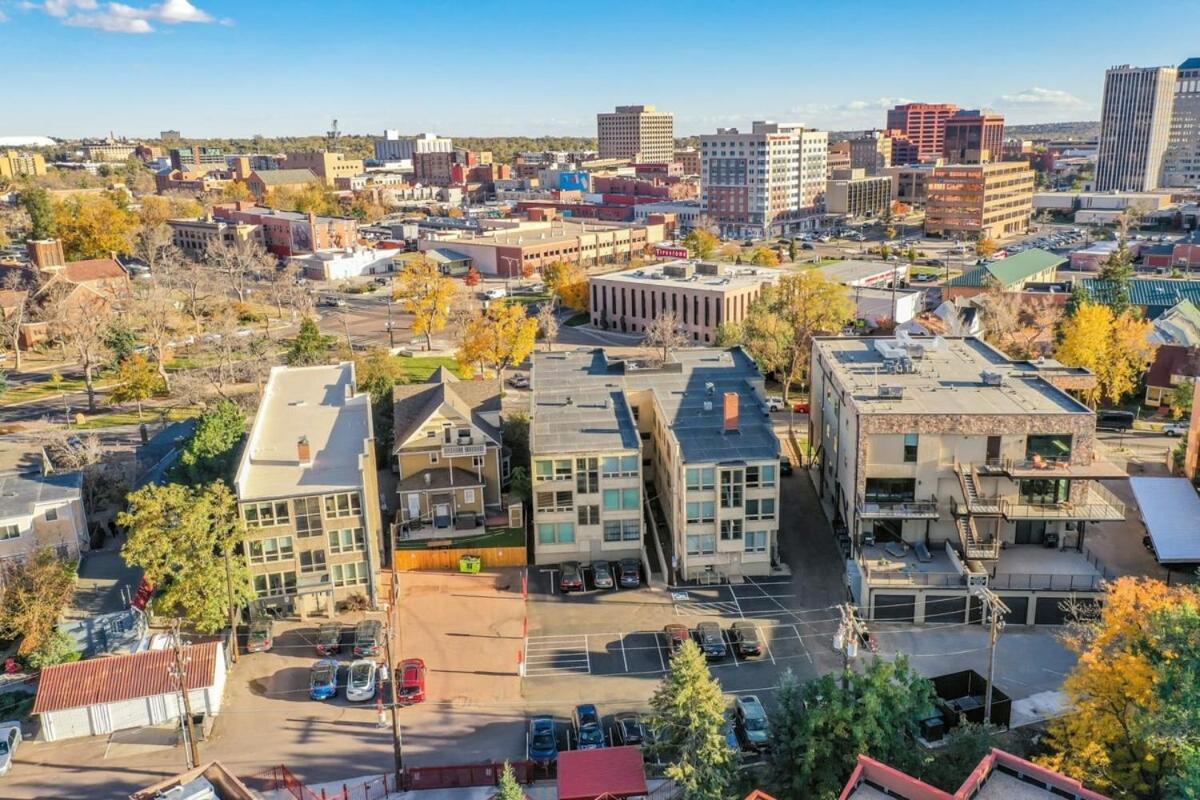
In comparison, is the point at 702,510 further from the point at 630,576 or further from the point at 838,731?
the point at 838,731

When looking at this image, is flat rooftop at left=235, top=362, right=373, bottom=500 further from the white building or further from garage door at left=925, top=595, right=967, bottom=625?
garage door at left=925, top=595, right=967, bottom=625

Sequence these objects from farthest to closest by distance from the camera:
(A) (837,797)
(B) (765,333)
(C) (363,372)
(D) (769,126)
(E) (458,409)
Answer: (D) (769,126)
(B) (765,333)
(C) (363,372)
(E) (458,409)
(A) (837,797)

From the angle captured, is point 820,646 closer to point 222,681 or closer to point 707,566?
point 707,566

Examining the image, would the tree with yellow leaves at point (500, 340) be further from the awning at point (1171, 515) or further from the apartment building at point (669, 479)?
the awning at point (1171, 515)

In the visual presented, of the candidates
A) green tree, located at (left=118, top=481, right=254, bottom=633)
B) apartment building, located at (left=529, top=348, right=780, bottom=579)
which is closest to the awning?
apartment building, located at (left=529, top=348, right=780, bottom=579)

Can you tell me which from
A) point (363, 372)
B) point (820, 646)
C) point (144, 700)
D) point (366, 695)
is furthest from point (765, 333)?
point (144, 700)

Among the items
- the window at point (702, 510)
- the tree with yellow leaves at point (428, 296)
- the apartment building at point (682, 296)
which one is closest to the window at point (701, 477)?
the window at point (702, 510)
